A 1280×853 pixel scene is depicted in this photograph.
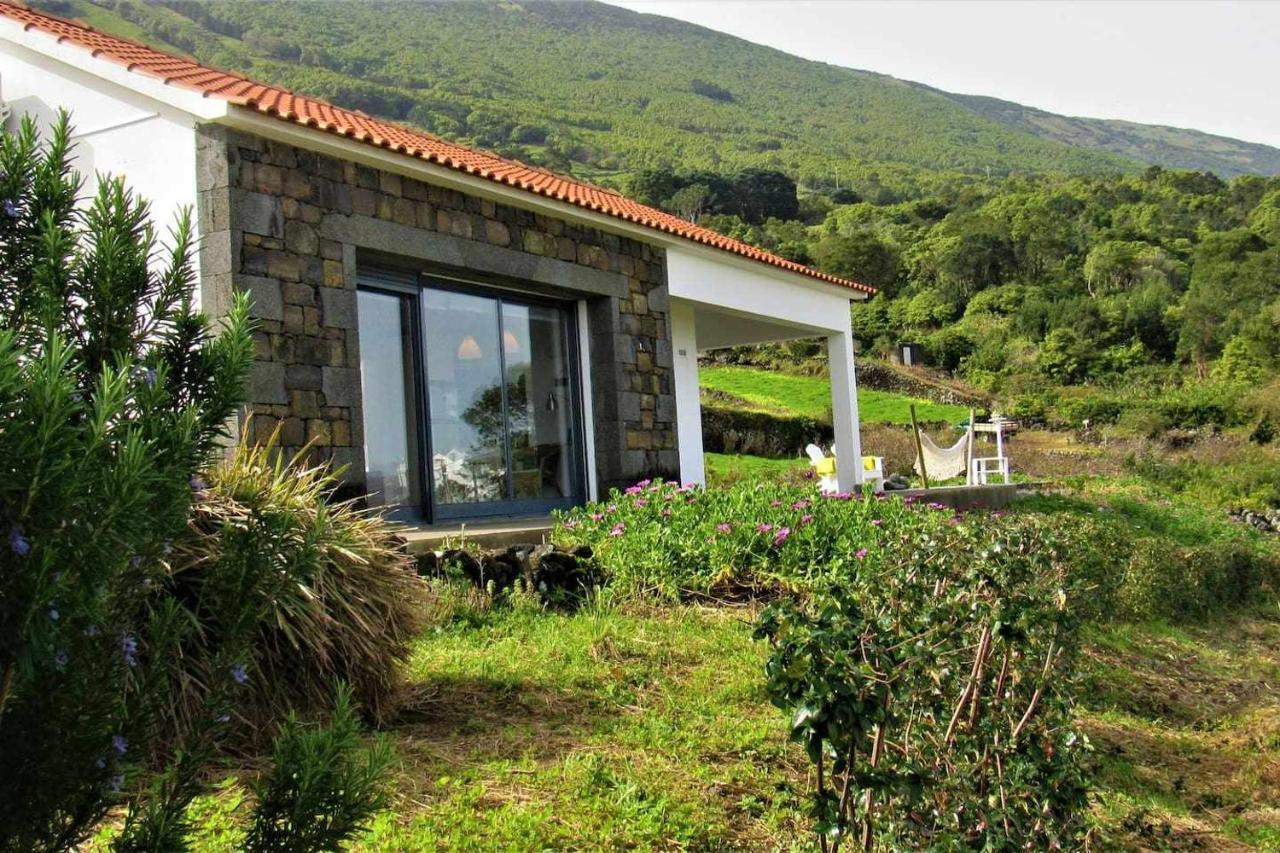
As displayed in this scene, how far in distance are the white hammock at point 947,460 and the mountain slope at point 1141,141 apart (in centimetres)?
11876

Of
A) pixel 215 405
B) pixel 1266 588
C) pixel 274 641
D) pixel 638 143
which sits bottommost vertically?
pixel 1266 588

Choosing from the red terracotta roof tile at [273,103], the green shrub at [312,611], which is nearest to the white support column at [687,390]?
the red terracotta roof tile at [273,103]

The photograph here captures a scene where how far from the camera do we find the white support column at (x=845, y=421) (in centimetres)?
1515

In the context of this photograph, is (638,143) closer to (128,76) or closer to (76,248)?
(128,76)

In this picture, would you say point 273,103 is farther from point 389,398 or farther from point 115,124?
point 389,398

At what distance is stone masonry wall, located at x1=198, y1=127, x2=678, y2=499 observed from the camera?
7.59 metres

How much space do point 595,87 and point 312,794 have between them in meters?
104

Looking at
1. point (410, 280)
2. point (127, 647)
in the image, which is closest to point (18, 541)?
point (127, 647)

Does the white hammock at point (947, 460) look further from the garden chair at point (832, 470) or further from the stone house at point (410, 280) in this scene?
the stone house at point (410, 280)

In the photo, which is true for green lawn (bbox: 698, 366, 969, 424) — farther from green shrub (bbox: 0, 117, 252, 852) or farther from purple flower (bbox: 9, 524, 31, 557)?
purple flower (bbox: 9, 524, 31, 557)

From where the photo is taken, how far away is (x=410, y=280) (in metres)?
9.74

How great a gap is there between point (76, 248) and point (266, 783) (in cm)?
103

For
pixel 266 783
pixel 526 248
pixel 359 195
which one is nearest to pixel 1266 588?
pixel 526 248

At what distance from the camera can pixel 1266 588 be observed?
43.8 feet
